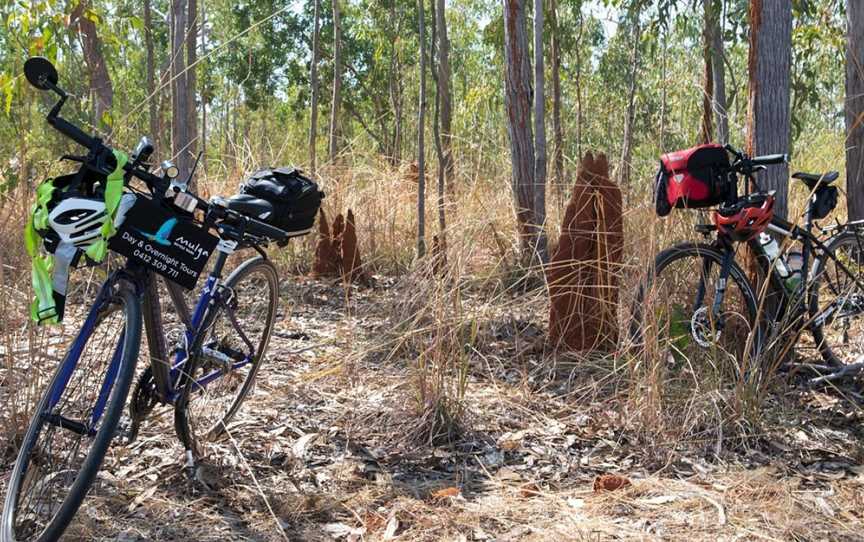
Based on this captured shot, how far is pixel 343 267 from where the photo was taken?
623cm

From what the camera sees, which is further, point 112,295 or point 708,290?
point 708,290

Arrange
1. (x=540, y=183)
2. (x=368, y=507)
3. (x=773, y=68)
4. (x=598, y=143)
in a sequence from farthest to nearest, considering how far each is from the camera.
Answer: (x=598, y=143) → (x=540, y=183) → (x=773, y=68) → (x=368, y=507)

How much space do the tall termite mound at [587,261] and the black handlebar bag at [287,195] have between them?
1.54 metres

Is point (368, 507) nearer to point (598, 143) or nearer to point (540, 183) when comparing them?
point (540, 183)

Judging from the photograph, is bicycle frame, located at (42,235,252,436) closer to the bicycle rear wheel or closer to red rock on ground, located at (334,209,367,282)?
the bicycle rear wheel

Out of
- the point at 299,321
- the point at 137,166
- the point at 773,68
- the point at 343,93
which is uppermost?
the point at 343,93

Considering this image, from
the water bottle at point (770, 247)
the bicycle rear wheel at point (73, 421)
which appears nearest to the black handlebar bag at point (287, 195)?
the bicycle rear wheel at point (73, 421)

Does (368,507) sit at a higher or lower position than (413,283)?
lower

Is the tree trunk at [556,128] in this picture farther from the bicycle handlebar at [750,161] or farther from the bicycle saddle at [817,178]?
the bicycle handlebar at [750,161]

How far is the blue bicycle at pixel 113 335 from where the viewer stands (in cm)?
256

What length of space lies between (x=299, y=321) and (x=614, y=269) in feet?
6.76

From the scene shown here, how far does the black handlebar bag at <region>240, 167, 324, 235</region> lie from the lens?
10.5ft

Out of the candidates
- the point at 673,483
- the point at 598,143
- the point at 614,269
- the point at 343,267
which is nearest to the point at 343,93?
the point at 598,143

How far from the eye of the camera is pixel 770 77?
4453 millimetres
